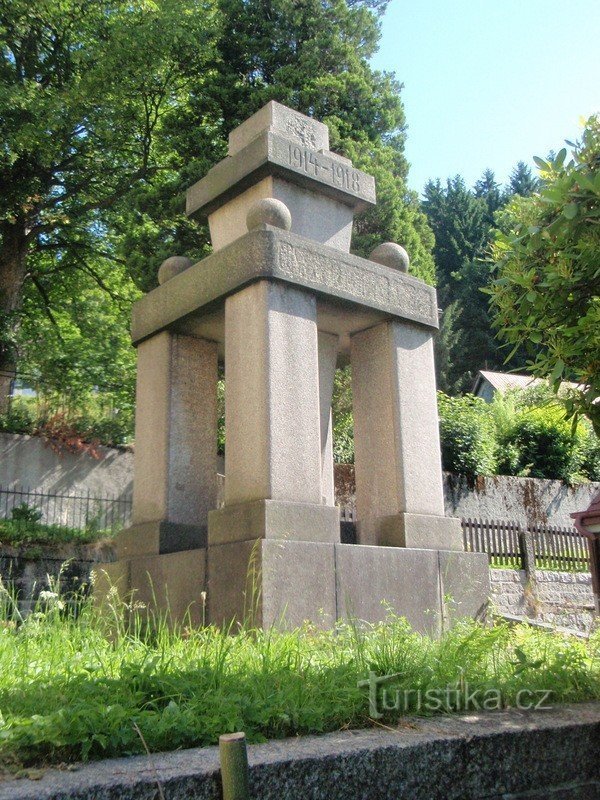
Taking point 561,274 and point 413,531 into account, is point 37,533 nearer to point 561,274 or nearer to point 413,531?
point 413,531

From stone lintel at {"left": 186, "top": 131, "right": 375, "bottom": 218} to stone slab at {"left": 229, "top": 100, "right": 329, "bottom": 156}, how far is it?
0.21 m

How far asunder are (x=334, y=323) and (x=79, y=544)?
26.9ft

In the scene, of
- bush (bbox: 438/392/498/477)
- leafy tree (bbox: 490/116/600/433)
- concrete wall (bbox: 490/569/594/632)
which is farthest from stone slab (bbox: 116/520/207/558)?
bush (bbox: 438/392/498/477)

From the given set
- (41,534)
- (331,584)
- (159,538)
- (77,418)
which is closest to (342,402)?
(77,418)

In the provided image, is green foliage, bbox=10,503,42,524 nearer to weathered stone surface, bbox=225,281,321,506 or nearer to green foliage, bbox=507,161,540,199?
weathered stone surface, bbox=225,281,321,506

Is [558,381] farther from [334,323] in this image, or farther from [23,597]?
[23,597]

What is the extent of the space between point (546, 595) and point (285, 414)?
1173cm

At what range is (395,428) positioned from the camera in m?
7.05

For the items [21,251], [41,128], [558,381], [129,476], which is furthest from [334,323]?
[21,251]

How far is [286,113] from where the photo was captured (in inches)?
311

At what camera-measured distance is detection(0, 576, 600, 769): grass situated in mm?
2744

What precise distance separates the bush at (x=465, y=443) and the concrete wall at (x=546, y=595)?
3.16 m

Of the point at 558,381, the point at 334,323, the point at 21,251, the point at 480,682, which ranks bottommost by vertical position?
the point at 480,682

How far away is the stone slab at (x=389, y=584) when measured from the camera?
5.98m
